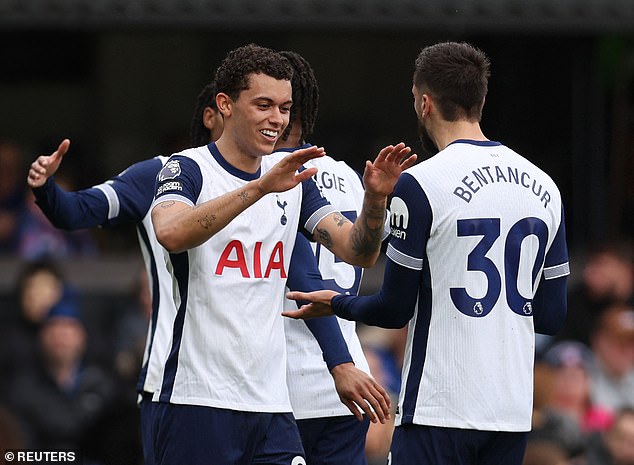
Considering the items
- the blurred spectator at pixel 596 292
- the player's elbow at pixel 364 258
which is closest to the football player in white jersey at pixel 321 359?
the player's elbow at pixel 364 258

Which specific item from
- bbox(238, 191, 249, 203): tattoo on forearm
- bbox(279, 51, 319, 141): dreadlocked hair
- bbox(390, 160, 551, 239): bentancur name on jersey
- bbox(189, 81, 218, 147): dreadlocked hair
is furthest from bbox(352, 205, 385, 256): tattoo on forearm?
bbox(189, 81, 218, 147): dreadlocked hair

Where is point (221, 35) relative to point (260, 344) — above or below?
above

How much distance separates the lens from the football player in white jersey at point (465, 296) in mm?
4875

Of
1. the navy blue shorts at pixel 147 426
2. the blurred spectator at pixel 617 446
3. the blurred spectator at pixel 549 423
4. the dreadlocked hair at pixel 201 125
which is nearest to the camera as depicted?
the navy blue shorts at pixel 147 426

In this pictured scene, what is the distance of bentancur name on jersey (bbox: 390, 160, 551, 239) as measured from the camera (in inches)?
192

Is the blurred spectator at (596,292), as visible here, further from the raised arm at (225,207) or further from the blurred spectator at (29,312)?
the raised arm at (225,207)

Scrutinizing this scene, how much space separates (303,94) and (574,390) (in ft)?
13.9

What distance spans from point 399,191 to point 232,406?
38.0 inches

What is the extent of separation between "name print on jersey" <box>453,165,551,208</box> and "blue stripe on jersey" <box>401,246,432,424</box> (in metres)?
0.27

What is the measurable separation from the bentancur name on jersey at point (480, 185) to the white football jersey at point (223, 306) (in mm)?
505

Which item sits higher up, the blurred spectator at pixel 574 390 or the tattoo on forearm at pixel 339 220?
the tattoo on forearm at pixel 339 220

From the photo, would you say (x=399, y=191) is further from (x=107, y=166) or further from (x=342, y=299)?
(x=107, y=166)

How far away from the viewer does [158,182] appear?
510 cm

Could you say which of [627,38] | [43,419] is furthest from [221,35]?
[43,419]
